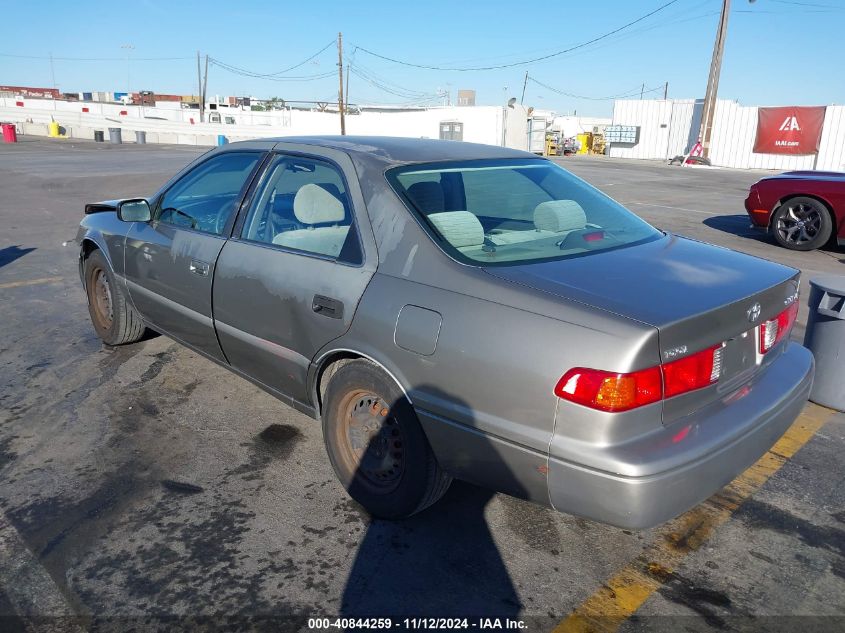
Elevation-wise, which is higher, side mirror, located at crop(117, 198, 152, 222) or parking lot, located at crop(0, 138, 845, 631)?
side mirror, located at crop(117, 198, 152, 222)

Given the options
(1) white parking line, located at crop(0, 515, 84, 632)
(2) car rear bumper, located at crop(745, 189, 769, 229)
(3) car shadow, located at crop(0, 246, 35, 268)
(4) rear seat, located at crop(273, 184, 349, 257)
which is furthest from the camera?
(2) car rear bumper, located at crop(745, 189, 769, 229)

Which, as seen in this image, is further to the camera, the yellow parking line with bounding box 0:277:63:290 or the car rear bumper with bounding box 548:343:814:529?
the yellow parking line with bounding box 0:277:63:290

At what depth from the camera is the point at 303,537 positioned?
287cm

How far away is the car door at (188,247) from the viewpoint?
3.76 metres

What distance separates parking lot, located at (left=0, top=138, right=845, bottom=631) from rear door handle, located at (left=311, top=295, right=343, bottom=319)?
0.90 m

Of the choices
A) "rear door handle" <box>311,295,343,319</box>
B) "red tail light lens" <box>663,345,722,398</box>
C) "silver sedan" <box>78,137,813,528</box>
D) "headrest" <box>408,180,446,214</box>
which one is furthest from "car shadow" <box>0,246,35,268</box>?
"red tail light lens" <box>663,345,722,398</box>

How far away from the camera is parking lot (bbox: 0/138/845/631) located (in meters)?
2.48

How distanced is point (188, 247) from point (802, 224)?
341 inches

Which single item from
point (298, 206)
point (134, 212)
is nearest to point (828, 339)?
point (298, 206)

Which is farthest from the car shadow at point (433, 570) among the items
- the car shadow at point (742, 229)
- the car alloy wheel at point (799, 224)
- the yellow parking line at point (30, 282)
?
the car alloy wheel at point (799, 224)

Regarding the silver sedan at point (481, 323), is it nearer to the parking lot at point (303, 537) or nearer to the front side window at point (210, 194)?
the front side window at point (210, 194)

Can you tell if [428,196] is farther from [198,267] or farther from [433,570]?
[433,570]

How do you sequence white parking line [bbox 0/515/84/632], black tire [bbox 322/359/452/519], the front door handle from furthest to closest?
the front door handle → black tire [bbox 322/359/452/519] → white parking line [bbox 0/515/84/632]

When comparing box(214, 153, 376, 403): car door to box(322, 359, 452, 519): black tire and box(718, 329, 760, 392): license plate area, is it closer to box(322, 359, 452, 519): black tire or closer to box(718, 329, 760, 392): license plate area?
box(322, 359, 452, 519): black tire
